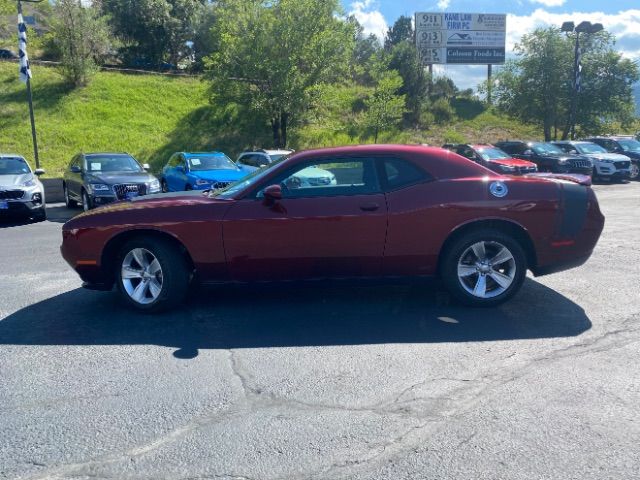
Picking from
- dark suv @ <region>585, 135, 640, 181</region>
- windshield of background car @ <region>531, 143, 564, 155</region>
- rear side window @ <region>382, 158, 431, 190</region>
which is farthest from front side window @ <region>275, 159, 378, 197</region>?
dark suv @ <region>585, 135, 640, 181</region>

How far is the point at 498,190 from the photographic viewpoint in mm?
5684

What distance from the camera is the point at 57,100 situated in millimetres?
30094

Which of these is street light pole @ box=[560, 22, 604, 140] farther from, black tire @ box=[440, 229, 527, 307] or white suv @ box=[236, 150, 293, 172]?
black tire @ box=[440, 229, 527, 307]

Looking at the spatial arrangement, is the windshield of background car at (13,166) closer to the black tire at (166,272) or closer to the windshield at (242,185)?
the black tire at (166,272)

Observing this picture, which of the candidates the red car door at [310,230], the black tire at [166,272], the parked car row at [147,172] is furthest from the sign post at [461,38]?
the black tire at [166,272]

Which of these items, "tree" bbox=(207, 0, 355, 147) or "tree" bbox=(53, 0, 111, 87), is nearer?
"tree" bbox=(207, 0, 355, 147)

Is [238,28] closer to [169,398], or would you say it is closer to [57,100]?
[57,100]

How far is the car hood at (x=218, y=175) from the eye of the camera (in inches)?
553

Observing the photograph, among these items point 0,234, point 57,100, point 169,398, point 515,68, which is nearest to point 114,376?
point 169,398

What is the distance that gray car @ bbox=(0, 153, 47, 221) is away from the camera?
12.3 m

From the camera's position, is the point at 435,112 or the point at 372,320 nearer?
the point at 372,320

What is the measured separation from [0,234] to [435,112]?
32843 mm

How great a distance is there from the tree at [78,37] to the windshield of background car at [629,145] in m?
24.9

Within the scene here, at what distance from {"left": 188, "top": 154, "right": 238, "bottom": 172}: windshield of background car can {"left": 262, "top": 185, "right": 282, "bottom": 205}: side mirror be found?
972 centimetres
